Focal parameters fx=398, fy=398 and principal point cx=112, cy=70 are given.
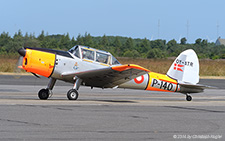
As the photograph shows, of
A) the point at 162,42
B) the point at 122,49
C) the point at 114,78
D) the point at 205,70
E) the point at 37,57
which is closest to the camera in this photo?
the point at 37,57

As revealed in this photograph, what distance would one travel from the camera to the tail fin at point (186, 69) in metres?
16.3

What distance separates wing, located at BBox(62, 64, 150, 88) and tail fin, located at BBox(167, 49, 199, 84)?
2.44 metres

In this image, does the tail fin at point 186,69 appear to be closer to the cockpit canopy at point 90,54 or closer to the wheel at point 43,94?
the cockpit canopy at point 90,54

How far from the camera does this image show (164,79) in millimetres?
15953

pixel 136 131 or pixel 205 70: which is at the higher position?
pixel 205 70

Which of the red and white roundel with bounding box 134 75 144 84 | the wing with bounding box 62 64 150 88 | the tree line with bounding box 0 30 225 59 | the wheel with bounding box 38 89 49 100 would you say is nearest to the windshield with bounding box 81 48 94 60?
the wing with bounding box 62 64 150 88

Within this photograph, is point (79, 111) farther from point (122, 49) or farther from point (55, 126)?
point (122, 49)

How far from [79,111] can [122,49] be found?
78.3 m

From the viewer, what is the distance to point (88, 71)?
554 inches

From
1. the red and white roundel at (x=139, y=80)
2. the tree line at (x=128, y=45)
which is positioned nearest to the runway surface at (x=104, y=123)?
the red and white roundel at (x=139, y=80)

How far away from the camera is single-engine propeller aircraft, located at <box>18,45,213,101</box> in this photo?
13648mm

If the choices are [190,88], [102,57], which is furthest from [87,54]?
[190,88]

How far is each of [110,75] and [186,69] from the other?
12.1 ft

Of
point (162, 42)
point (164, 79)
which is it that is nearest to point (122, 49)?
point (162, 42)
